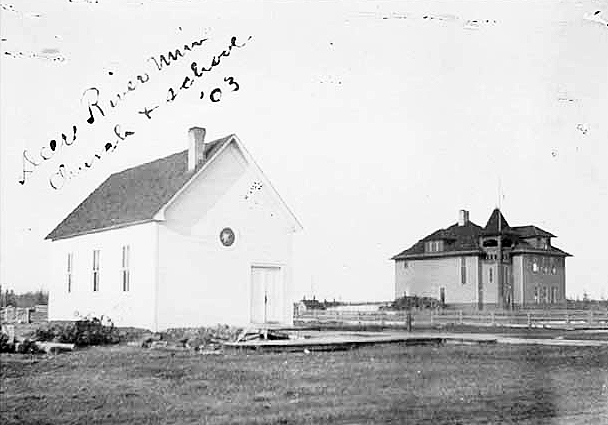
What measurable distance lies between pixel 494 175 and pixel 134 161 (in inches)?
91.3

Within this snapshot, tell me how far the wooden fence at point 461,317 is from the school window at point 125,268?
116 cm

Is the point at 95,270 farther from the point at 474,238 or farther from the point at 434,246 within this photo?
the point at 474,238

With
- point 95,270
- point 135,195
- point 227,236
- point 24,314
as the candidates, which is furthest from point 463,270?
point 24,314

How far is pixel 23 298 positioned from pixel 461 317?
2.72 m

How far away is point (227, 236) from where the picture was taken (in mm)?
4512

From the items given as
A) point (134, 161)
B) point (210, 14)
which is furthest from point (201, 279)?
point (210, 14)

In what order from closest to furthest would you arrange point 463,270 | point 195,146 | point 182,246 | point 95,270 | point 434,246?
point 95,270
point 182,246
point 195,146
point 434,246
point 463,270

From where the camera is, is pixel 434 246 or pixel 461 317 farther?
pixel 461 317

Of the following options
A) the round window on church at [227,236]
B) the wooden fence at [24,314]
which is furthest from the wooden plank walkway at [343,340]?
the wooden fence at [24,314]

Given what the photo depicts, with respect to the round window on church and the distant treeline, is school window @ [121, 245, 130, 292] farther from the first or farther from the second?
the round window on church

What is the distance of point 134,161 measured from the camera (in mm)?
4285

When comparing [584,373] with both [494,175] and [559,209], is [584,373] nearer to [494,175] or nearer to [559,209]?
[559,209]

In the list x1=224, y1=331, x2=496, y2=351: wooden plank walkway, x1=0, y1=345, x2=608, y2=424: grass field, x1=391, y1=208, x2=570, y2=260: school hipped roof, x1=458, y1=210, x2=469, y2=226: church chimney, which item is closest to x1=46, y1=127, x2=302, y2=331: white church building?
x1=224, y1=331, x2=496, y2=351: wooden plank walkway

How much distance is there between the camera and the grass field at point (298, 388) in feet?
12.7
